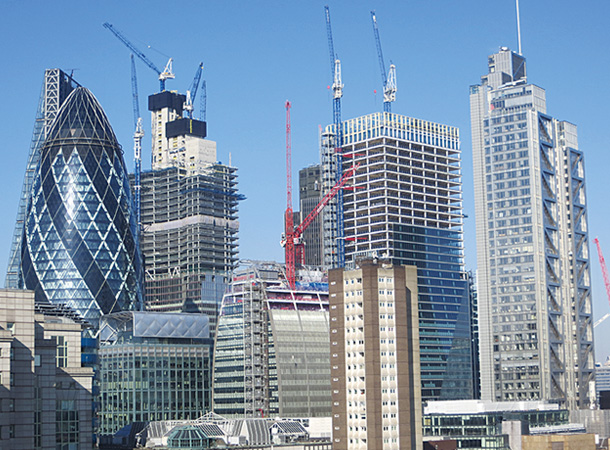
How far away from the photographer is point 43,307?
179 metres

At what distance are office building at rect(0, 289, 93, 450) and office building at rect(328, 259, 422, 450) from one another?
52987 mm

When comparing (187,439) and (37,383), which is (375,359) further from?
(37,383)

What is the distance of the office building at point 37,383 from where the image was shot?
10900 centimetres

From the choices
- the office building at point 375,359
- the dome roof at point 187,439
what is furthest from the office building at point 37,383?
the office building at point 375,359

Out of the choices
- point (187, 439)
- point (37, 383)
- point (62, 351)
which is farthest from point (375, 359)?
point (37, 383)

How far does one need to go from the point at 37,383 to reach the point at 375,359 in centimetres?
7003

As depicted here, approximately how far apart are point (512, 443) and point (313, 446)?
38285mm

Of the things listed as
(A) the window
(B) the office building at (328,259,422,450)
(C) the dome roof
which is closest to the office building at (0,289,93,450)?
(A) the window

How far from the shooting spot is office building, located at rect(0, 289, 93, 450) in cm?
10900

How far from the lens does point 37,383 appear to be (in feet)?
388

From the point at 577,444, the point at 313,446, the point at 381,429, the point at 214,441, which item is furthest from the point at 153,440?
the point at 577,444

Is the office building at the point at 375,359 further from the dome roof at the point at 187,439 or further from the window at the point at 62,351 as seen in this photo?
the window at the point at 62,351

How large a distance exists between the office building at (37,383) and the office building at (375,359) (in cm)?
5299

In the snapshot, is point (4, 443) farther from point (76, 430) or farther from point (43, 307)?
point (43, 307)
